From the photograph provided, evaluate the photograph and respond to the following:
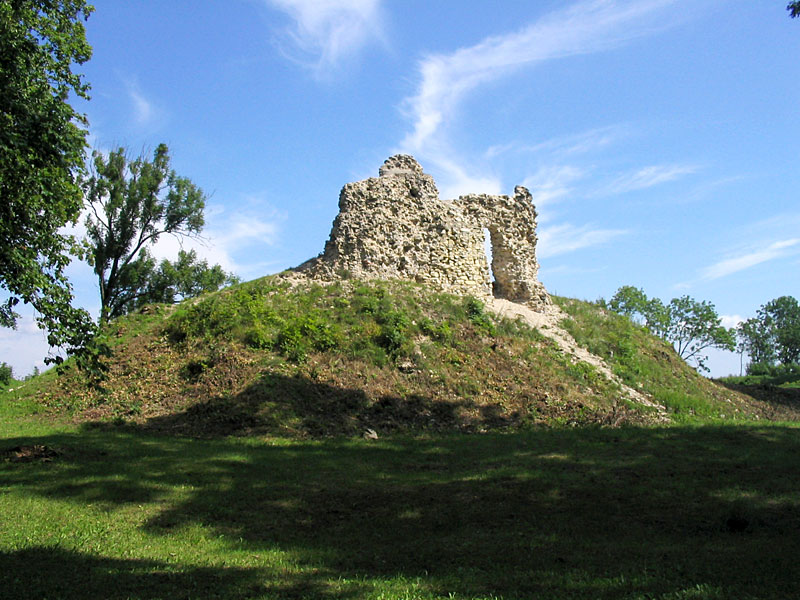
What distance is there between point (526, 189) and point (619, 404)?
414 inches

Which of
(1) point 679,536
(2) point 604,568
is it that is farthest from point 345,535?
(1) point 679,536

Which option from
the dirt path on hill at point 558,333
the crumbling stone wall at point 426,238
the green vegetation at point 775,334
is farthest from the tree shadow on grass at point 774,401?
the green vegetation at point 775,334

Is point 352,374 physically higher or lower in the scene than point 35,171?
lower

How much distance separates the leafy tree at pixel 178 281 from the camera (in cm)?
3206

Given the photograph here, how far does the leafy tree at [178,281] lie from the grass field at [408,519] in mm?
20393

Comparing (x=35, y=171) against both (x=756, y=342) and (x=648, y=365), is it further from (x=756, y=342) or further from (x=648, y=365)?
(x=756, y=342)

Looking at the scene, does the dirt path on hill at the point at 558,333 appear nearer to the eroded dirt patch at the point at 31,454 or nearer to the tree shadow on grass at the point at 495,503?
the tree shadow on grass at the point at 495,503

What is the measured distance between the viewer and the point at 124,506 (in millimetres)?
8031

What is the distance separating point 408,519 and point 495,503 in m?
1.23

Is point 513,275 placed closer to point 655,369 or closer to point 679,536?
point 655,369

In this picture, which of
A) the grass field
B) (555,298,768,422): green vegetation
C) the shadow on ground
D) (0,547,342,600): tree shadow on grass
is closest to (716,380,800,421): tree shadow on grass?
(555,298,768,422): green vegetation

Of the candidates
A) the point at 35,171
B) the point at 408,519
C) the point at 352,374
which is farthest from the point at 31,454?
the point at 352,374

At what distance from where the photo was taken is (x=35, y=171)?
9641mm

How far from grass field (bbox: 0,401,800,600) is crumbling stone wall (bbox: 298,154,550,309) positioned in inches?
394
